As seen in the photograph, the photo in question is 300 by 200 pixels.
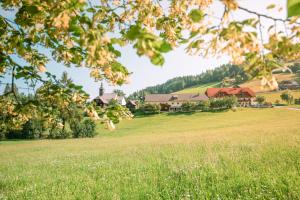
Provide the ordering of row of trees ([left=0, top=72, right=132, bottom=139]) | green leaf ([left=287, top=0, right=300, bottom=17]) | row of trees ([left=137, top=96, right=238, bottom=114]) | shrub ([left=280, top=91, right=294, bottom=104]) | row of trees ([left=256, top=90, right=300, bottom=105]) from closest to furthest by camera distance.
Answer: green leaf ([left=287, top=0, right=300, bottom=17]) → row of trees ([left=0, top=72, right=132, bottom=139]) → row of trees ([left=137, top=96, right=238, bottom=114]) → row of trees ([left=256, top=90, right=300, bottom=105]) → shrub ([left=280, top=91, right=294, bottom=104])

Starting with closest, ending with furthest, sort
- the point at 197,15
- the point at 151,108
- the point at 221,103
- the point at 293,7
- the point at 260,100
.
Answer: the point at 293,7 → the point at 197,15 → the point at 221,103 → the point at 151,108 → the point at 260,100

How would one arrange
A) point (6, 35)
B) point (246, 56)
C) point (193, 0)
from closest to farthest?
point (246, 56), point (193, 0), point (6, 35)

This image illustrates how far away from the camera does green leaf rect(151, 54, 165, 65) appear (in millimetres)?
1785

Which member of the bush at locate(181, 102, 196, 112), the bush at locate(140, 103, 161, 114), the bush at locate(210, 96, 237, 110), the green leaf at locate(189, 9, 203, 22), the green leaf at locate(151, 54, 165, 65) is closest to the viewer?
the green leaf at locate(151, 54, 165, 65)

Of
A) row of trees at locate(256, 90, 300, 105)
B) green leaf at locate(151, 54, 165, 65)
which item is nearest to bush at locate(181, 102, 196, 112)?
row of trees at locate(256, 90, 300, 105)

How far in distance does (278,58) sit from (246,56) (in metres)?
0.29

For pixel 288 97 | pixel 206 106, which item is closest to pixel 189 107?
pixel 206 106

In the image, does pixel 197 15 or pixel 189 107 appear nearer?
pixel 197 15

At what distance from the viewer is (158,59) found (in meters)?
1.84

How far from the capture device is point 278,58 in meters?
2.25

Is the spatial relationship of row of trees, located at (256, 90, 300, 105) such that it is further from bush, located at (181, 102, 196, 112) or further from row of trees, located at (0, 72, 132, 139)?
row of trees, located at (0, 72, 132, 139)

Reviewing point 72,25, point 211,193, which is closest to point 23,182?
point 211,193

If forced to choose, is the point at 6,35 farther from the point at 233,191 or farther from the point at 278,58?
the point at 233,191

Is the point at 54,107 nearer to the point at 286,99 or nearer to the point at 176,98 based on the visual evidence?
the point at 286,99
